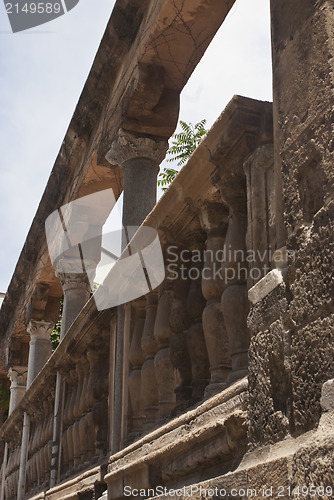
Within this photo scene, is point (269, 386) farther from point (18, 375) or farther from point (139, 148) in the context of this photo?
point (18, 375)

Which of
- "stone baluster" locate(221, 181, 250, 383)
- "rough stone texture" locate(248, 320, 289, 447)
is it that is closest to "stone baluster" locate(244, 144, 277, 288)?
"stone baluster" locate(221, 181, 250, 383)

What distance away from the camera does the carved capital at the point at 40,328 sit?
12.5 metres

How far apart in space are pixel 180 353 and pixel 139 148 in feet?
13.3

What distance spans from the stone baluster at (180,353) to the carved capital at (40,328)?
9.18 meters

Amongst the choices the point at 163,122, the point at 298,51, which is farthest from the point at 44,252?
the point at 298,51

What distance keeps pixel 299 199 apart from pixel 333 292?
1.45 ft

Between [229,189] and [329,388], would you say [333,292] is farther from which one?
[229,189]

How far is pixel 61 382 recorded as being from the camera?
260 inches

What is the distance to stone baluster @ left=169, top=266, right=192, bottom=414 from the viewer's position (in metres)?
3.53

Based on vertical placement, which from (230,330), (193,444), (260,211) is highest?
(260,211)

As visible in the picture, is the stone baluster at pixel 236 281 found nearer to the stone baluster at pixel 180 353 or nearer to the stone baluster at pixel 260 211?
the stone baluster at pixel 260 211

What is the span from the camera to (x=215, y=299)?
3242 millimetres

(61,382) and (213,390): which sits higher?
(61,382)

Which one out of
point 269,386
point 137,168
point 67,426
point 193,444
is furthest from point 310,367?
point 137,168
